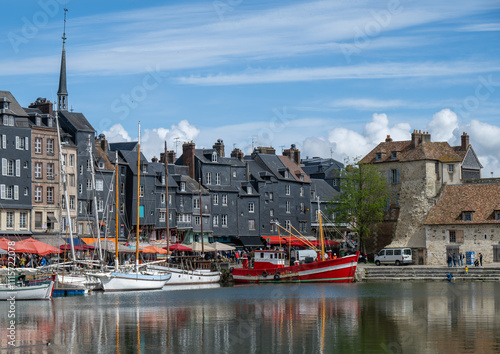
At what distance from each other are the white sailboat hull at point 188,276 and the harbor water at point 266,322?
35.2 feet

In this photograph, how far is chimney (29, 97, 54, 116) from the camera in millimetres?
86125

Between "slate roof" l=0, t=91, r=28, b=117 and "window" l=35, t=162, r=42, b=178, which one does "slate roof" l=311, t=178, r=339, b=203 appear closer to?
"window" l=35, t=162, r=42, b=178

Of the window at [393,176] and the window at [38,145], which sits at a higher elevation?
the window at [38,145]

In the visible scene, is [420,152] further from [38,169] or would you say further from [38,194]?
[38,194]

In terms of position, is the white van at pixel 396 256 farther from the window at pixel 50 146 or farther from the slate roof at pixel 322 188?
the window at pixel 50 146

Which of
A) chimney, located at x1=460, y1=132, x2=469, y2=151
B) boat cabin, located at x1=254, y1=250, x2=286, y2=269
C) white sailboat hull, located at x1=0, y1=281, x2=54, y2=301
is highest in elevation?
chimney, located at x1=460, y1=132, x2=469, y2=151

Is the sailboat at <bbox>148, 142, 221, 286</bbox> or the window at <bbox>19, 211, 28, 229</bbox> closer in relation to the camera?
the sailboat at <bbox>148, 142, 221, 286</bbox>

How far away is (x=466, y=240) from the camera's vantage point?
79.2 metres

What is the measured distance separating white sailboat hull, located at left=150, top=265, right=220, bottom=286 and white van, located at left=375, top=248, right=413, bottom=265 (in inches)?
699

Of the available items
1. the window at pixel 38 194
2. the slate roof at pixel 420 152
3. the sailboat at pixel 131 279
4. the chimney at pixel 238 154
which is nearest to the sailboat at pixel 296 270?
the sailboat at pixel 131 279

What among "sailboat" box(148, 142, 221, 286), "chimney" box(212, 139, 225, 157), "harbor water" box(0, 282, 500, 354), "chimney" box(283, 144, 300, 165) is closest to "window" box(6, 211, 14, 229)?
"sailboat" box(148, 142, 221, 286)

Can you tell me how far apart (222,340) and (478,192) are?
177 feet

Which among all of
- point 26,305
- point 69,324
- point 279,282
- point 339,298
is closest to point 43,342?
point 69,324

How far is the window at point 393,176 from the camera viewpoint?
8956cm
